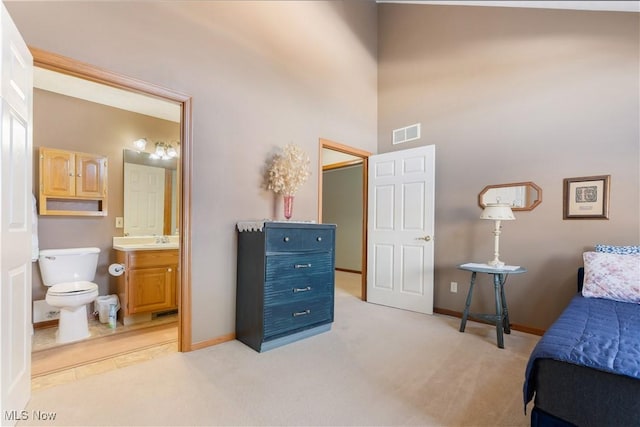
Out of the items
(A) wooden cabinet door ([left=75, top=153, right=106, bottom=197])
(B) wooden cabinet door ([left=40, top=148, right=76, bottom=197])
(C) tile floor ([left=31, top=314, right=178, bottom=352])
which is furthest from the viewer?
(A) wooden cabinet door ([left=75, top=153, right=106, bottom=197])

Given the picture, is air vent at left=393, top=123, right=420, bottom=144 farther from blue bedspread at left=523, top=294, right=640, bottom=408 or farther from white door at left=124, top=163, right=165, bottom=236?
white door at left=124, top=163, right=165, bottom=236

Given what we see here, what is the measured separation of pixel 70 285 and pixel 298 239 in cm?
220

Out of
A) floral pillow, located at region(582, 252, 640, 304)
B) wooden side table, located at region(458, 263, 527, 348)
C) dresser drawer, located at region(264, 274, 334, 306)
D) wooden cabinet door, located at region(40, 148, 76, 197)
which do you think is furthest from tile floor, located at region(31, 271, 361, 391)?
floral pillow, located at region(582, 252, 640, 304)

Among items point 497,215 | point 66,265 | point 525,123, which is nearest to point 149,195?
point 66,265

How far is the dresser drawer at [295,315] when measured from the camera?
2.37 metres

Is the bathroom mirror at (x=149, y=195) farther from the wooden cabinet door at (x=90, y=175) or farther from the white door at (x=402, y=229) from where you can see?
the white door at (x=402, y=229)

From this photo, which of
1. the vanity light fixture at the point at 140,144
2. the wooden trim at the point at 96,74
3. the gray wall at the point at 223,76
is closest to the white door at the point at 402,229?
the gray wall at the point at 223,76

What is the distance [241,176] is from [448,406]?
227 centimetres

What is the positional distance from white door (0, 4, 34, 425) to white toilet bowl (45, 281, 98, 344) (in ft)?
3.13

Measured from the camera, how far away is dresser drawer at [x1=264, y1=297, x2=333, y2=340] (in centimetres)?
237

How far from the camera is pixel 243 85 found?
2.72m

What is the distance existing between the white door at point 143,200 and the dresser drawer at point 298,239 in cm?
217

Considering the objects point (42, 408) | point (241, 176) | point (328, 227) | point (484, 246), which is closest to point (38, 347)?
point (42, 408)

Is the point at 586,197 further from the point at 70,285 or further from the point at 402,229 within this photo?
the point at 70,285
